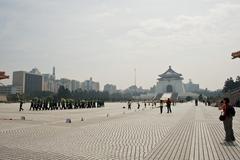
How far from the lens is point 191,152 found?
32.0 feet

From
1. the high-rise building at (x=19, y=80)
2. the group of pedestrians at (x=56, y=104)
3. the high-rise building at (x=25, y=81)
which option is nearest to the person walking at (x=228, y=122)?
the group of pedestrians at (x=56, y=104)

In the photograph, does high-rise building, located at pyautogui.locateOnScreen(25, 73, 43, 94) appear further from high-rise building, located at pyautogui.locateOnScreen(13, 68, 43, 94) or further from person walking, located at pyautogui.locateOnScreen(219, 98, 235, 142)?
person walking, located at pyautogui.locateOnScreen(219, 98, 235, 142)

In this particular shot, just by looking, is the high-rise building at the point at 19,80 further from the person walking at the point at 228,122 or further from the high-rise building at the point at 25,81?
the person walking at the point at 228,122

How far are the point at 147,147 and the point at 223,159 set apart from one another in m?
2.69

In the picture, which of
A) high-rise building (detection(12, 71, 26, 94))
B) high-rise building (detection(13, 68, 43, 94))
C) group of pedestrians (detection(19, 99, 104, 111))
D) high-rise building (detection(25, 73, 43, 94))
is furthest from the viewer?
high-rise building (detection(25, 73, 43, 94))

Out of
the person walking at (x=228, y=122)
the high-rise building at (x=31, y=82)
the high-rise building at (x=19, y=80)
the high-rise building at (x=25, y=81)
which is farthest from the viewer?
the high-rise building at (x=31, y=82)

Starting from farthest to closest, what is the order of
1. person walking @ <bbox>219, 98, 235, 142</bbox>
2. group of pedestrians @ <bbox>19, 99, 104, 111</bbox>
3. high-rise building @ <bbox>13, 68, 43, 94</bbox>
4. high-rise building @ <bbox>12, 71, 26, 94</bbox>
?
high-rise building @ <bbox>13, 68, 43, 94</bbox> < high-rise building @ <bbox>12, 71, 26, 94</bbox> < group of pedestrians @ <bbox>19, 99, 104, 111</bbox> < person walking @ <bbox>219, 98, 235, 142</bbox>

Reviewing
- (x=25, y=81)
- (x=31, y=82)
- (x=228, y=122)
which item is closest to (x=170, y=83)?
(x=31, y=82)

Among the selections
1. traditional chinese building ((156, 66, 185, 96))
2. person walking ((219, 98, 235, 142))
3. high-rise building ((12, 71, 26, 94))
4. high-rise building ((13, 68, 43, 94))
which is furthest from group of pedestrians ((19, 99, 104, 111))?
high-rise building ((13, 68, 43, 94))

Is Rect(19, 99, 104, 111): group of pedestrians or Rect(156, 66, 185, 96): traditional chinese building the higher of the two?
Rect(156, 66, 185, 96): traditional chinese building

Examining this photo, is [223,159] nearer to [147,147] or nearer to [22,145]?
[147,147]

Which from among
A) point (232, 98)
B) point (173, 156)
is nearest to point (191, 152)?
point (173, 156)

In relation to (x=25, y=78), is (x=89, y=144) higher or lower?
lower

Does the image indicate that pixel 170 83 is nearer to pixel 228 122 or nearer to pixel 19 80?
pixel 19 80
